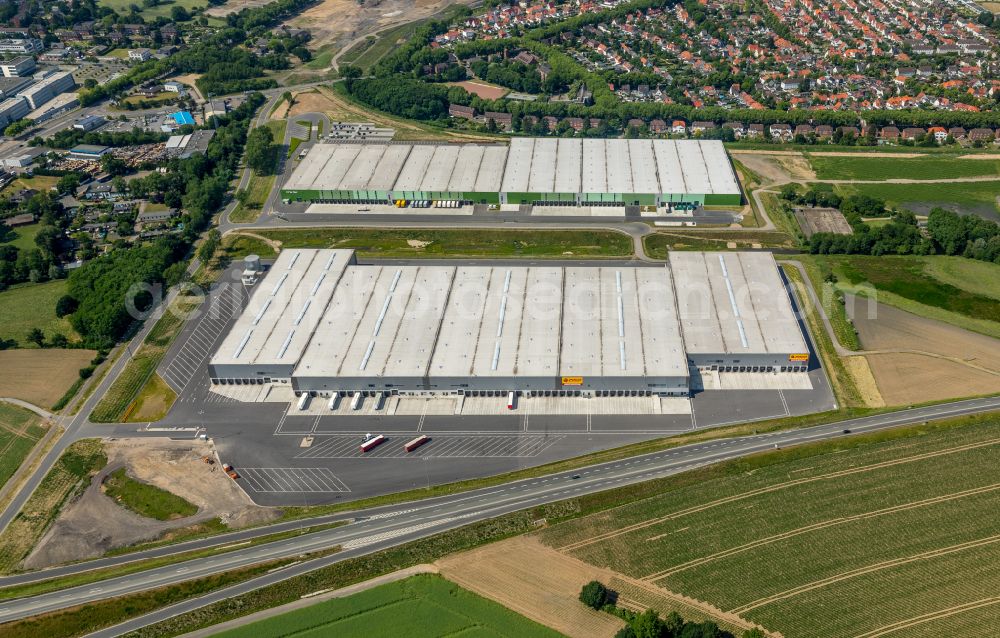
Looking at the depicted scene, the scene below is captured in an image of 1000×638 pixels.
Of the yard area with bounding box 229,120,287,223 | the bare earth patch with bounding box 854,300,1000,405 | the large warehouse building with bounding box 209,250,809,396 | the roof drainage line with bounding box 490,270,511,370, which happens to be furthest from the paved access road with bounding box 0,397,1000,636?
the yard area with bounding box 229,120,287,223

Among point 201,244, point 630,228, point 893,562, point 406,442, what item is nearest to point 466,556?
point 406,442

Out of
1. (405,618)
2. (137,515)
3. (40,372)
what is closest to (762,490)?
(405,618)

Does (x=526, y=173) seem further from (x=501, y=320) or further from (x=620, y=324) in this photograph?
(x=620, y=324)

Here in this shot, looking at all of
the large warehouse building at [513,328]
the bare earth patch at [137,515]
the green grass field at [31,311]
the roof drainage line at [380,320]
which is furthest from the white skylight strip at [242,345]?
the green grass field at [31,311]

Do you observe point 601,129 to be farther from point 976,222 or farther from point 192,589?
point 192,589

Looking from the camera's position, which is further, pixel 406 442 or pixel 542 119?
pixel 542 119
